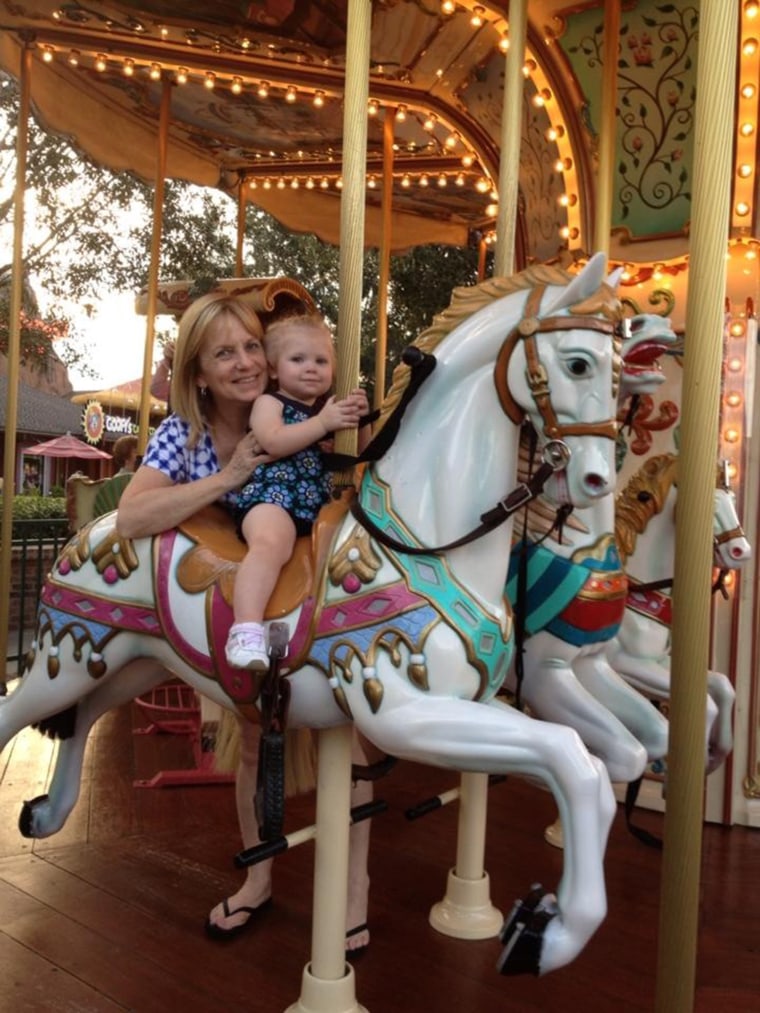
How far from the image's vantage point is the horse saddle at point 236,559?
177cm

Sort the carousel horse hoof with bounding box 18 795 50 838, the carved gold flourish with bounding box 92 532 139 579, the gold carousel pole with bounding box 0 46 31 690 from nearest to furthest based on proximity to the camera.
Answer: the carved gold flourish with bounding box 92 532 139 579 < the carousel horse hoof with bounding box 18 795 50 838 < the gold carousel pole with bounding box 0 46 31 690

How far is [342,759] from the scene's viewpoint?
1.91 m

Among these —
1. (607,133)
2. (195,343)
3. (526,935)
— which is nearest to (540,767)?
(526,935)

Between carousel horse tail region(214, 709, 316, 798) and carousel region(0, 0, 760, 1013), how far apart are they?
61cm

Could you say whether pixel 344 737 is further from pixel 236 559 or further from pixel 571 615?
pixel 571 615

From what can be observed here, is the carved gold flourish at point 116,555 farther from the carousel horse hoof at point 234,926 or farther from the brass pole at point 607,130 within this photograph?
the brass pole at point 607,130

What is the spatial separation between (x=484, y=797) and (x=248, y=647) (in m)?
1.20

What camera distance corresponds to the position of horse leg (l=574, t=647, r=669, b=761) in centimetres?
248

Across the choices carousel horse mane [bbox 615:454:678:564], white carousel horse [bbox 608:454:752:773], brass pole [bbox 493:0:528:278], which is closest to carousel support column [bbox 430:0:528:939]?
brass pole [bbox 493:0:528:278]

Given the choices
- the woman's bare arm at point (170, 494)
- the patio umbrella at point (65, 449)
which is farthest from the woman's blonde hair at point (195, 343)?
the patio umbrella at point (65, 449)

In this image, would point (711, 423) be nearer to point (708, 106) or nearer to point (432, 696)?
point (708, 106)

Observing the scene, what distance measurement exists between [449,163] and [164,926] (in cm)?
456

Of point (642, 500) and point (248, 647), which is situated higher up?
point (642, 500)

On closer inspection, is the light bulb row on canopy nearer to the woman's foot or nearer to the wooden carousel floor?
the wooden carousel floor
